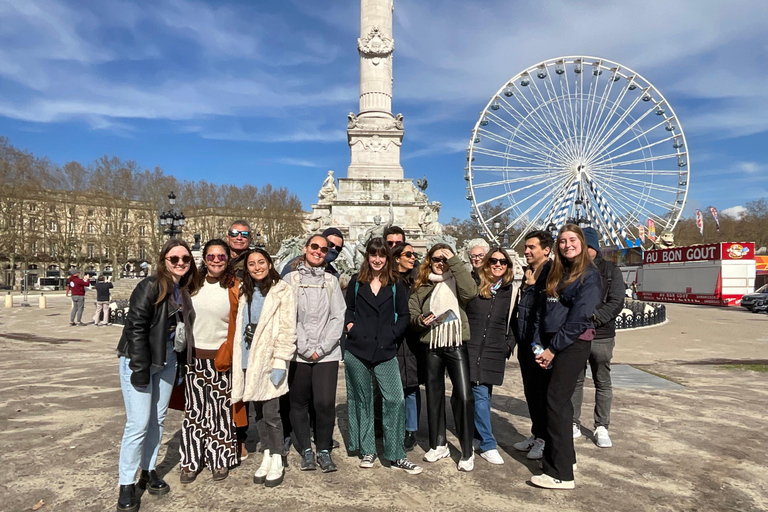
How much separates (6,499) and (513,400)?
15.6 ft

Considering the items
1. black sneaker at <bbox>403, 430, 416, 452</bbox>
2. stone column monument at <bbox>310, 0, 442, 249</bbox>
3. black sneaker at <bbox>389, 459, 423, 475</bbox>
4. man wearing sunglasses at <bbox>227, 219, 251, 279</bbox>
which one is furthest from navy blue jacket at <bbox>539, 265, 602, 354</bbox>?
stone column monument at <bbox>310, 0, 442, 249</bbox>

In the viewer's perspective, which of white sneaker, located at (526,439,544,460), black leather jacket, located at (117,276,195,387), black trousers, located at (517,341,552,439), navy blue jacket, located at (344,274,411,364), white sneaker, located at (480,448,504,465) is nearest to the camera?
black leather jacket, located at (117,276,195,387)

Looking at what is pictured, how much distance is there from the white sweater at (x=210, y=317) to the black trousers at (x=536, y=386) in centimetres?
220

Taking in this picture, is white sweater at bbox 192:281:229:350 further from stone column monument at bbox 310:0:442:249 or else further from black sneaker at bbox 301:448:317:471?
stone column monument at bbox 310:0:442:249

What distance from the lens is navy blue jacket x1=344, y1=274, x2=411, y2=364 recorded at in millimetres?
3729

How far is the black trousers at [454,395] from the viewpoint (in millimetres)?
3785

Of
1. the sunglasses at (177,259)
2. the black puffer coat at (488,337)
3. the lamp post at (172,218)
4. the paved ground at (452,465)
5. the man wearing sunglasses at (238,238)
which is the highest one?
the lamp post at (172,218)

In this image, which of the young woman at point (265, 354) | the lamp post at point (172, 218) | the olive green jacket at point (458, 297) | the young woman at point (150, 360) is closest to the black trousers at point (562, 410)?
the olive green jacket at point (458, 297)

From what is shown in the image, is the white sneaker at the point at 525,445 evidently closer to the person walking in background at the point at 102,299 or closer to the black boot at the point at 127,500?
the black boot at the point at 127,500

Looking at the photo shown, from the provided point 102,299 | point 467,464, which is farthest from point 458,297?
point 102,299

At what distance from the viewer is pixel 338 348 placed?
3.82 meters

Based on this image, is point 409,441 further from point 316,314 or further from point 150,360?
point 150,360

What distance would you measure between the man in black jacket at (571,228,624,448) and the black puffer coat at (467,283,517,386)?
2.47 ft

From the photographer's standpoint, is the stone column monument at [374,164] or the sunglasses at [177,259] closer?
the sunglasses at [177,259]
